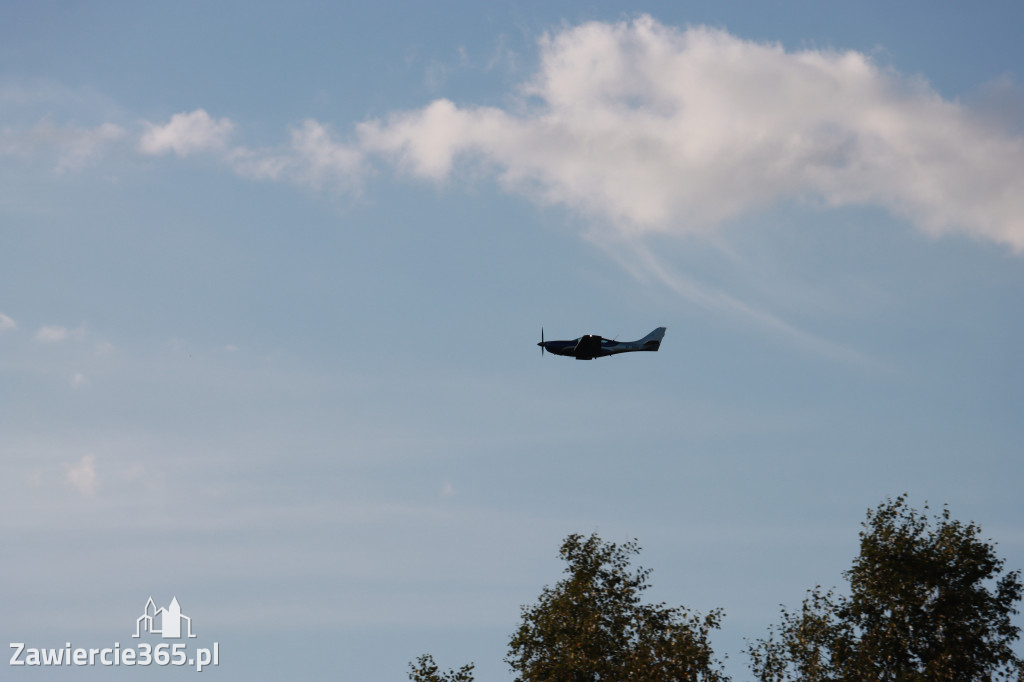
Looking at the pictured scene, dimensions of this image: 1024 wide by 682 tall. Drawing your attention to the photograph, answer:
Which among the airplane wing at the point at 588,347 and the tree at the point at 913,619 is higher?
the airplane wing at the point at 588,347

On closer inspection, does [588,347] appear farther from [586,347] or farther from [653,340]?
[653,340]

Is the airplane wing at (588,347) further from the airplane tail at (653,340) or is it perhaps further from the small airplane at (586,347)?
the airplane tail at (653,340)

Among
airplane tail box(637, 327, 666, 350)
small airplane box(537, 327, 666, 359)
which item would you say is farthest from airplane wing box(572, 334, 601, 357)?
airplane tail box(637, 327, 666, 350)

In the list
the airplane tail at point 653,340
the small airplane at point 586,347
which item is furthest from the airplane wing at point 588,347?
the airplane tail at point 653,340

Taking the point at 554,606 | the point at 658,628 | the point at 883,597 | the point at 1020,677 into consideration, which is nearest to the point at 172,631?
the point at 554,606

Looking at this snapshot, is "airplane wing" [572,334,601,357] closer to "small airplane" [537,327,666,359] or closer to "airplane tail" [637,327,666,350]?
"small airplane" [537,327,666,359]

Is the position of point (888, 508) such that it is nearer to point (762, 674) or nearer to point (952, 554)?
point (952, 554)

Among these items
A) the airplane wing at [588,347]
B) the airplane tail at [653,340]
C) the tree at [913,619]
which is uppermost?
the airplane tail at [653,340]

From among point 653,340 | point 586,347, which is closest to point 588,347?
point 586,347

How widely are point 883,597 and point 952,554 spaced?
180 inches

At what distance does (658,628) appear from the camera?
63.3 metres

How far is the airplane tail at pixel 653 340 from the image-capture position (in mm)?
91562

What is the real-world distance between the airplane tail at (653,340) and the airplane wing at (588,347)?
794 centimetres

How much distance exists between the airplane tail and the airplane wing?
7935 mm
